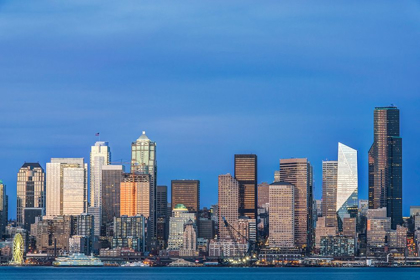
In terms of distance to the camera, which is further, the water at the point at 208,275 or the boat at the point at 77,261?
the boat at the point at 77,261

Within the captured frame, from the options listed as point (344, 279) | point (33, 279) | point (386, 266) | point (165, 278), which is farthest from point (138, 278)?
point (386, 266)

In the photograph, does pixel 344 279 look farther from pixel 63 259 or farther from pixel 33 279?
pixel 63 259

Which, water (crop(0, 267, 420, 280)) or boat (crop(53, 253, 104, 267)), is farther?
boat (crop(53, 253, 104, 267))

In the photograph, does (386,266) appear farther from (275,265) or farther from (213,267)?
(213,267)

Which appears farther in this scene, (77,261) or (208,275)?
(77,261)

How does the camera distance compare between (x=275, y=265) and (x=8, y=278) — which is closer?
(x=8, y=278)

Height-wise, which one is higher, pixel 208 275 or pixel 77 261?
pixel 208 275

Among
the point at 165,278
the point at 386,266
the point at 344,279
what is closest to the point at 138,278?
the point at 165,278
